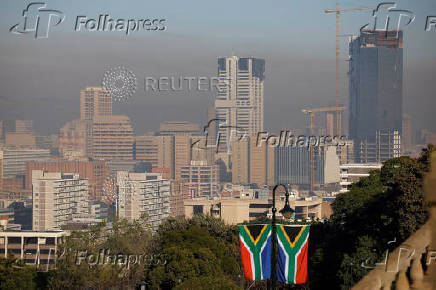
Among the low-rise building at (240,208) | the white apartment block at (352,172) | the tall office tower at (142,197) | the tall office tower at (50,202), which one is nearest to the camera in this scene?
the low-rise building at (240,208)

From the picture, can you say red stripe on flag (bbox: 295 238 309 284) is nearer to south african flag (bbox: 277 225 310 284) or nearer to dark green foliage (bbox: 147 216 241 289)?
south african flag (bbox: 277 225 310 284)

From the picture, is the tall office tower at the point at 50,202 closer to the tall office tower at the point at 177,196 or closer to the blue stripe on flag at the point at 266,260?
the tall office tower at the point at 177,196

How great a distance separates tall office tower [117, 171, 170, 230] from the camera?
148625 mm

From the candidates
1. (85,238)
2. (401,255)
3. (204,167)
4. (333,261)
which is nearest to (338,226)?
(333,261)

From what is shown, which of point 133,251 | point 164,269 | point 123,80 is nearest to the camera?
point 164,269

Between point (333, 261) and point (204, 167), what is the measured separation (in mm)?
171762

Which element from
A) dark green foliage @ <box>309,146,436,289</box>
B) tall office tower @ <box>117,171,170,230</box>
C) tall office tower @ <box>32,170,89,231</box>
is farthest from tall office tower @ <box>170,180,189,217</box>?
dark green foliage @ <box>309,146,436,289</box>

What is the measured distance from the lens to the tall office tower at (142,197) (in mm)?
148625

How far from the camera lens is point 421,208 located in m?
22.3

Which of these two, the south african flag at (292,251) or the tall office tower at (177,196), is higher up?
the south african flag at (292,251)

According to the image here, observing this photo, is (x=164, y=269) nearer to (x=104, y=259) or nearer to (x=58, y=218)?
(x=104, y=259)

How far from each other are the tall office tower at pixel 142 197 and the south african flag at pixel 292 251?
131m

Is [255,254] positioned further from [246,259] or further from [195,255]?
[195,255]

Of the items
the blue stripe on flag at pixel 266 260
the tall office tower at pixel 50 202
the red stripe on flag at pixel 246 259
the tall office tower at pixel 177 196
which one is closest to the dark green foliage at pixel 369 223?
the blue stripe on flag at pixel 266 260
